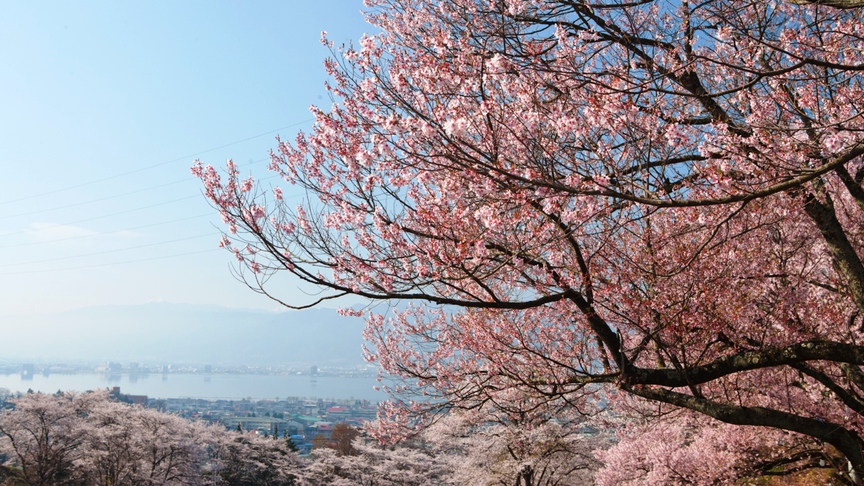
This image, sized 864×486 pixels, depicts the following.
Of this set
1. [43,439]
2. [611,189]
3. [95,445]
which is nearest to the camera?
[611,189]

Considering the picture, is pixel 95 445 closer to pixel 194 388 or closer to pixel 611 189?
pixel 611 189

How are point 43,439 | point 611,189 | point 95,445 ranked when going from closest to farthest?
point 611,189 → point 43,439 → point 95,445

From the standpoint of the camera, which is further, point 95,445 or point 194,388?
point 194,388

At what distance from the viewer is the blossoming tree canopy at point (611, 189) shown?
359 centimetres

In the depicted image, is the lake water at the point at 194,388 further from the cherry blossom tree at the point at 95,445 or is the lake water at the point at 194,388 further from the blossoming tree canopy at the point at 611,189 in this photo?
the blossoming tree canopy at the point at 611,189

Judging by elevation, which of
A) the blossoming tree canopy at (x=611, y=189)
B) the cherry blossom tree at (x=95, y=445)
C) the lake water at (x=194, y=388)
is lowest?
the lake water at (x=194, y=388)

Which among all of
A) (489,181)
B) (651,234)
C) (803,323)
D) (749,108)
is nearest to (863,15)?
(749,108)

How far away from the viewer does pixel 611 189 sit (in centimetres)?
336

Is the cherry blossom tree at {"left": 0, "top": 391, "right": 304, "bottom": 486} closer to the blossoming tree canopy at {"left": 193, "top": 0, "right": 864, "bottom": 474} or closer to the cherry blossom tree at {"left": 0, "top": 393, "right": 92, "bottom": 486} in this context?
the cherry blossom tree at {"left": 0, "top": 393, "right": 92, "bottom": 486}

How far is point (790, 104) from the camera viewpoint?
11.9 ft

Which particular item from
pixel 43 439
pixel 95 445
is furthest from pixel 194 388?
pixel 95 445

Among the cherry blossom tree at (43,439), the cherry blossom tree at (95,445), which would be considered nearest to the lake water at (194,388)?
the cherry blossom tree at (95,445)

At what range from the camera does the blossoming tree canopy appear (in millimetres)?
3590

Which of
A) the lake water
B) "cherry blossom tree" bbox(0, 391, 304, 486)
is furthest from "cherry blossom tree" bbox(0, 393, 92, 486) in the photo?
the lake water
